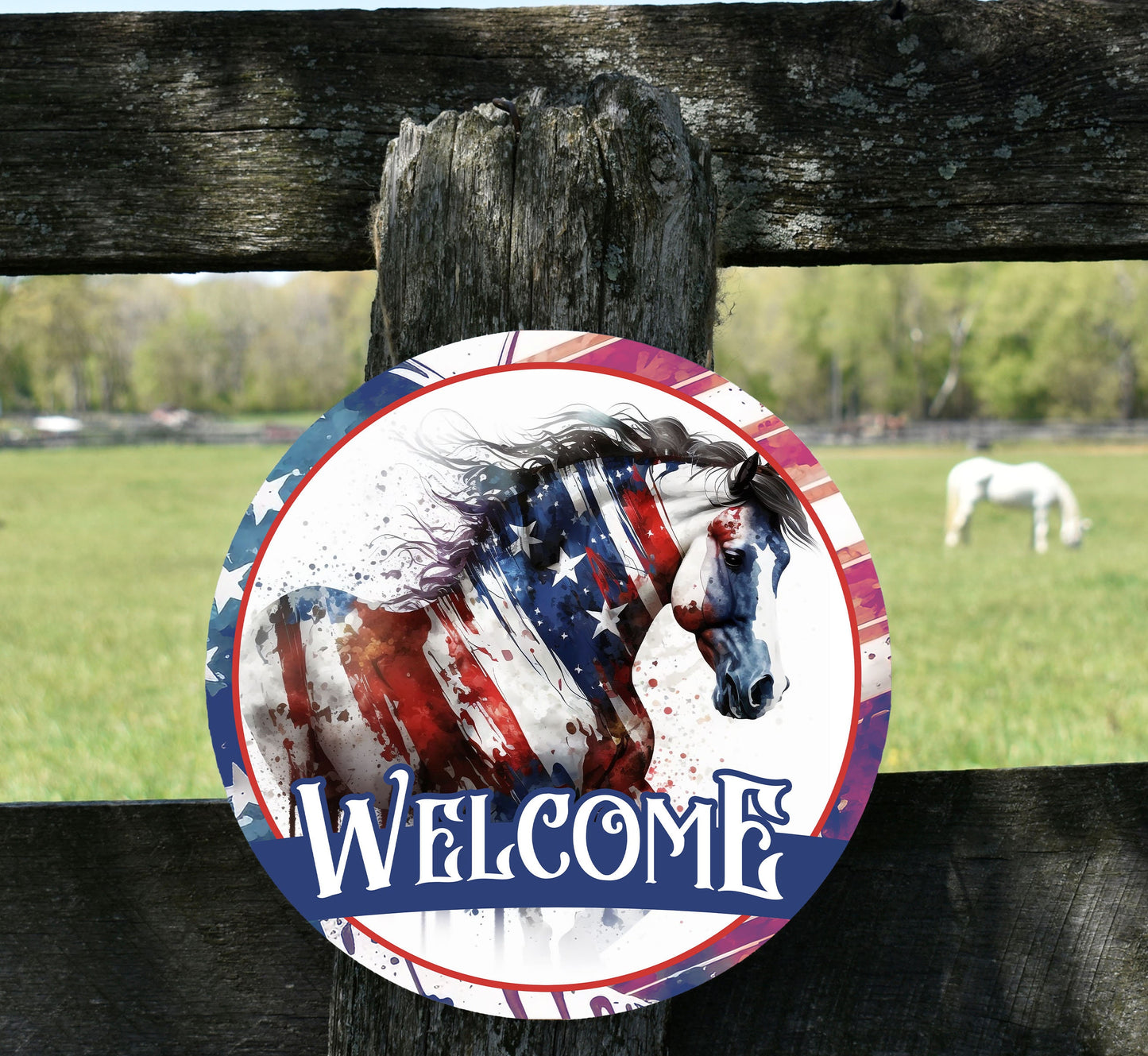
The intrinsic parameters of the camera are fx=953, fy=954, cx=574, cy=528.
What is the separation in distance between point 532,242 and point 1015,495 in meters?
11.3

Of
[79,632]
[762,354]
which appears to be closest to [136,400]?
[762,354]

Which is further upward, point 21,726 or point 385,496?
point 385,496

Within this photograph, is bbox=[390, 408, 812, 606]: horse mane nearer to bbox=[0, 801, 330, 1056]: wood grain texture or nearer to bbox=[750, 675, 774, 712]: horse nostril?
bbox=[750, 675, 774, 712]: horse nostril

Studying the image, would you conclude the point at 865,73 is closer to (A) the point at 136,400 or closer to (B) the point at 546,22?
(B) the point at 546,22

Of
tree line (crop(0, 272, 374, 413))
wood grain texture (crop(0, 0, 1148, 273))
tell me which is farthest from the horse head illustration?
tree line (crop(0, 272, 374, 413))

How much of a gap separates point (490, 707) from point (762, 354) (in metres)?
43.5

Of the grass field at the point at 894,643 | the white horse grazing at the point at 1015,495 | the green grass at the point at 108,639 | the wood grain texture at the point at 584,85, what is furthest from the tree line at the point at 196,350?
the wood grain texture at the point at 584,85

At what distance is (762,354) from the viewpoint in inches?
1687

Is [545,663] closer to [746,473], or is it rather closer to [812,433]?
[746,473]

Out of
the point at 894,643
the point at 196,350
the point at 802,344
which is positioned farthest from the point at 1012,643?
the point at 802,344

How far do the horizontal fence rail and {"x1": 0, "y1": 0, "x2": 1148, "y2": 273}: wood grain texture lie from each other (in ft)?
1.96

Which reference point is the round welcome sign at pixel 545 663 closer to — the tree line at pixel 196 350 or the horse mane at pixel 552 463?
the horse mane at pixel 552 463

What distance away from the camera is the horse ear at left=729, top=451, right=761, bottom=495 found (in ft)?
3.13

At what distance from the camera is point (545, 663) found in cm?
94
